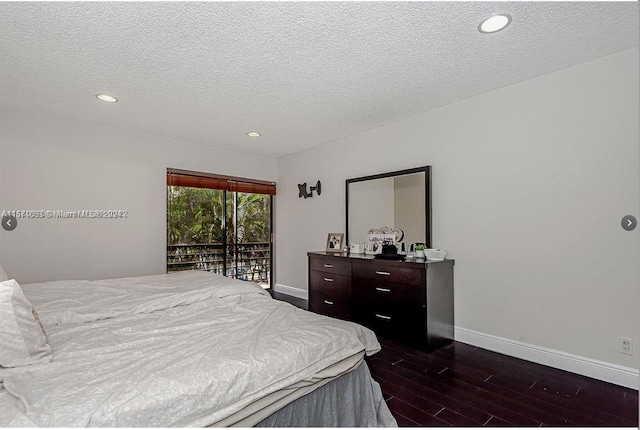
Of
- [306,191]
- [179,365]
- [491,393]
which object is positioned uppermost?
[306,191]

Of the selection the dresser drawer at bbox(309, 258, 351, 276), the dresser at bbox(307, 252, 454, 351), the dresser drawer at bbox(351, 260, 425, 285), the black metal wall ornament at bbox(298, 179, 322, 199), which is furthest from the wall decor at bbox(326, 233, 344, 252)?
the dresser drawer at bbox(351, 260, 425, 285)

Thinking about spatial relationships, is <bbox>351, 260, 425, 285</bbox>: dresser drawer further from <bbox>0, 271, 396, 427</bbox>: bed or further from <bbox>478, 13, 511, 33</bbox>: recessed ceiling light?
<bbox>478, 13, 511, 33</bbox>: recessed ceiling light

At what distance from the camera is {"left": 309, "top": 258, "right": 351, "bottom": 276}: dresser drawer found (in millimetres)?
3662

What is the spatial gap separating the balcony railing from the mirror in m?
1.88

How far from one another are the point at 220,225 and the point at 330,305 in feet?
7.35

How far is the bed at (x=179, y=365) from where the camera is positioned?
1.10 meters

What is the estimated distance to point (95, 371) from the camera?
50.6 inches

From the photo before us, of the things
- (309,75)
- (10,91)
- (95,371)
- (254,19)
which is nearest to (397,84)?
(309,75)

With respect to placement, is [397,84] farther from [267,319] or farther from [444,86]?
[267,319]

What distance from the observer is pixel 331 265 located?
12.7ft

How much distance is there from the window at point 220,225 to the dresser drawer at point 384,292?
241 centimetres

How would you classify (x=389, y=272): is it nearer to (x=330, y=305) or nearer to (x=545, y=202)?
(x=330, y=305)

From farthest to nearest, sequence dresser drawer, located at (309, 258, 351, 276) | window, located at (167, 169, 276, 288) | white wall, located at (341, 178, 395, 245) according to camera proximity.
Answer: window, located at (167, 169, 276, 288) < white wall, located at (341, 178, 395, 245) < dresser drawer, located at (309, 258, 351, 276)

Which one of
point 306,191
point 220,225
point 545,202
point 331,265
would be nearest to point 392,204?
point 331,265
